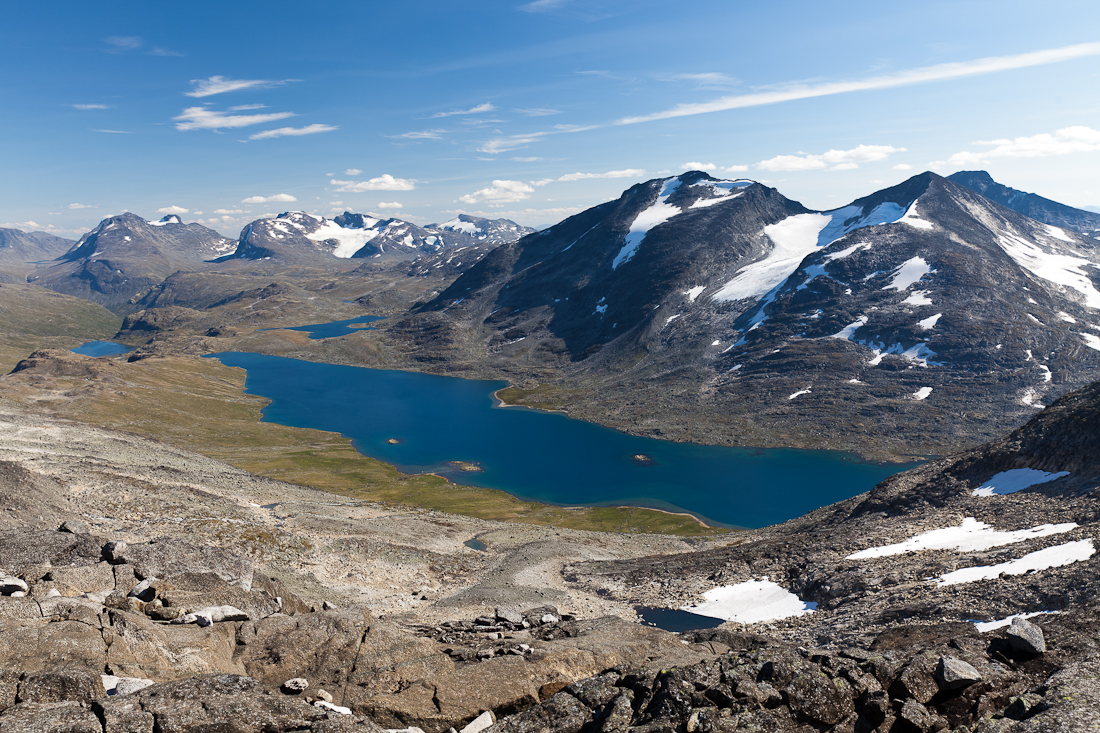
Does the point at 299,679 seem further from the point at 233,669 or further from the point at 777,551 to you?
the point at 777,551

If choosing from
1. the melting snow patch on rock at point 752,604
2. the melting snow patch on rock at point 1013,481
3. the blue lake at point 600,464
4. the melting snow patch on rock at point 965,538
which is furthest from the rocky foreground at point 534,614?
the blue lake at point 600,464

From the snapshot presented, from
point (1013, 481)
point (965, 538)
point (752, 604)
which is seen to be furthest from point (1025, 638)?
point (1013, 481)

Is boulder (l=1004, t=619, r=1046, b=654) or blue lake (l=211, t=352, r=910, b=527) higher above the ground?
boulder (l=1004, t=619, r=1046, b=654)

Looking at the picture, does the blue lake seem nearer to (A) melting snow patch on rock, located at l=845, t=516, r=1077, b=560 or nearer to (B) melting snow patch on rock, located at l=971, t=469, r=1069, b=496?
(B) melting snow patch on rock, located at l=971, t=469, r=1069, b=496

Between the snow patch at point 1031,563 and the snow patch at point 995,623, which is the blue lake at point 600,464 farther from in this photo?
the snow patch at point 995,623

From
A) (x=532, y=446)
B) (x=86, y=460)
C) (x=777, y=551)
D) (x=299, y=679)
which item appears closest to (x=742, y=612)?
(x=777, y=551)

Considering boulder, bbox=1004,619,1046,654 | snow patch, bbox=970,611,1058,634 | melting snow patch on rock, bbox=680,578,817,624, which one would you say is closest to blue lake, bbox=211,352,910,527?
melting snow patch on rock, bbox=680,578,817,624
